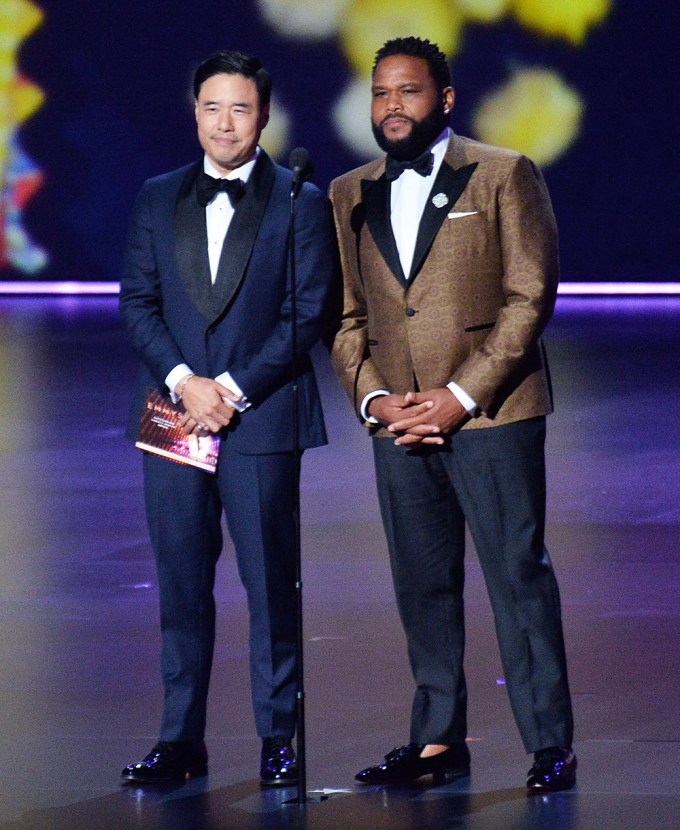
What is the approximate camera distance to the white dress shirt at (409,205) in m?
3.41

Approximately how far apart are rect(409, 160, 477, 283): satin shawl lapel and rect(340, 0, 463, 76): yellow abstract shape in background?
12518mm

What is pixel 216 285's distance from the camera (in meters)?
3.44

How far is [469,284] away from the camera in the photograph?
11.0 feet

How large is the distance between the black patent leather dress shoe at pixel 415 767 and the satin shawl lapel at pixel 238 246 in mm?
1036

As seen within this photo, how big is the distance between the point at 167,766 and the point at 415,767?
539 millimetres

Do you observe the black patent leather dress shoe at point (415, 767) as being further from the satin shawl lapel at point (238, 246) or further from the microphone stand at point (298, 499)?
the satin shawl lapel at point (238, 246)

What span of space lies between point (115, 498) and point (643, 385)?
161 inches

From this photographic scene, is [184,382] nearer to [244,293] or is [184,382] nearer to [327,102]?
[244,293]

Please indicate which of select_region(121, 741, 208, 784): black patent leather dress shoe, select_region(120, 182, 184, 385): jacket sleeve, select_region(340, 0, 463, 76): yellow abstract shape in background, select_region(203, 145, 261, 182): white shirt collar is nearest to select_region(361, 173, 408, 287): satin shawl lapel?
select_region(203, 145, 261, 182): white shirt collar

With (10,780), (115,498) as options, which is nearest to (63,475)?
(115,498)

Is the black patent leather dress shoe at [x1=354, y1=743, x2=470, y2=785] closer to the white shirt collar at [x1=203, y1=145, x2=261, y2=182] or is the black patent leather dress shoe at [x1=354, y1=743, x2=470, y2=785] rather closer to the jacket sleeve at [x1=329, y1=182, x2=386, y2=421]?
the jacket sleeve at [x1=329, y1=182, x2=386, y2=421]

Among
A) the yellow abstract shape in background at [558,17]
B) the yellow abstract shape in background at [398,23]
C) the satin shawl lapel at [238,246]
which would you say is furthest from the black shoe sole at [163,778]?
the yellow abstract shape in background at [558,17]

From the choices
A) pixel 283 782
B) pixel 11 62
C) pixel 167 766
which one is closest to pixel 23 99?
pixel 11 62

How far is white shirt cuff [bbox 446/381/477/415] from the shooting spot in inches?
131
